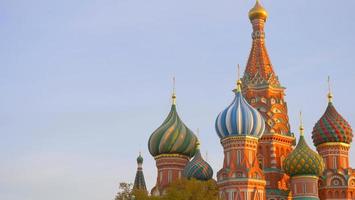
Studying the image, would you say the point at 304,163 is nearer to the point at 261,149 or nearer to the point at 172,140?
the point at 261,149

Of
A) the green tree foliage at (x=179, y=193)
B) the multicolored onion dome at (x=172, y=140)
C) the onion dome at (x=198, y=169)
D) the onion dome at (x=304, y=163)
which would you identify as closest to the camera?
the green tree foliage at (x=179, y=193)

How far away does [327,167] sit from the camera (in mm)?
46688

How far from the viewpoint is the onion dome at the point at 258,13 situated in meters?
50.3

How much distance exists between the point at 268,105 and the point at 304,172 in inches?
247

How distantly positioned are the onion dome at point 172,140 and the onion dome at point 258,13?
9.95 meters

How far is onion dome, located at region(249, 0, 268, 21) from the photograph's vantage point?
1982 inches

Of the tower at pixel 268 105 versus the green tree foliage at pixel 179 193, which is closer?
the green tree foliage at pixel 179 193

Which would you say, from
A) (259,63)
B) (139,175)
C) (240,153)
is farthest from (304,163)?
(139,175)

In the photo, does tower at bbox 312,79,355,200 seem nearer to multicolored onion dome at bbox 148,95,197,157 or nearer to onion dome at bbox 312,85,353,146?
onion dome at bbox 312,85,353,146

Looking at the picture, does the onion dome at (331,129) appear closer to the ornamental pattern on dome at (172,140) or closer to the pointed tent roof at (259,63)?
the pointed tent roof at (259,63)

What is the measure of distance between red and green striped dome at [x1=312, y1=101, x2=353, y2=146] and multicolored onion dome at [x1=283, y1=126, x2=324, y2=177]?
364 centimetres

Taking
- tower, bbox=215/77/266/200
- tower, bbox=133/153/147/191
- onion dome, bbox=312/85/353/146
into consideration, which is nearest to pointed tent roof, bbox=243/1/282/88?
onion dome, bbox=312/85/353/146

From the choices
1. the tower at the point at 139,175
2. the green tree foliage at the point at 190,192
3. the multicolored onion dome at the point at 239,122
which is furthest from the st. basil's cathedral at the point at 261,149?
the tower at the point at 139,175

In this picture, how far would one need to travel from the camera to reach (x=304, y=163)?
4284cm
